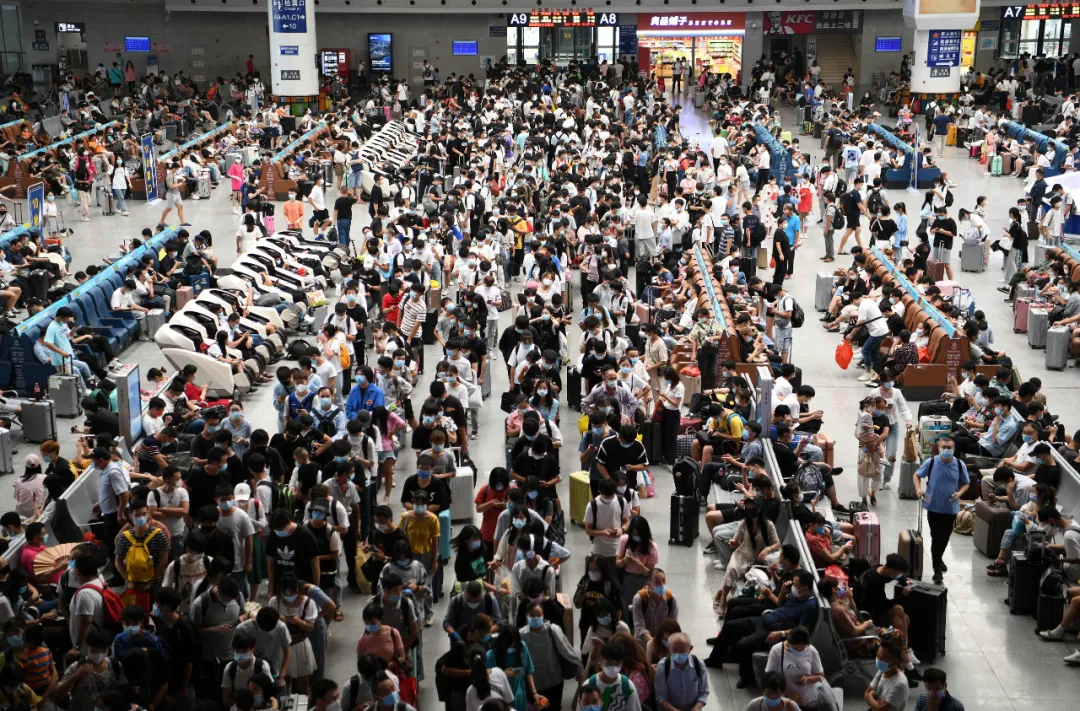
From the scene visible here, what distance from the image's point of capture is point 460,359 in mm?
14938

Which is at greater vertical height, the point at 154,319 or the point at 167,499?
the point at 167,499

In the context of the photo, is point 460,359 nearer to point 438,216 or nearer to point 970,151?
point 438,216

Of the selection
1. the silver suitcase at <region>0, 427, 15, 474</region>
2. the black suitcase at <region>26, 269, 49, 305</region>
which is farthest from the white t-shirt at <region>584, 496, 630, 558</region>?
the black suitcase at <region>26, 269, 49, 305</region>

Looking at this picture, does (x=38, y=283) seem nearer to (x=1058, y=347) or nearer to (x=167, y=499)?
(x=167, y=499)

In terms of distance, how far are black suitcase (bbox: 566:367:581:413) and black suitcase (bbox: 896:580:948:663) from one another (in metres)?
6.53

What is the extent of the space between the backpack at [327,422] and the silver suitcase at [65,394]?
5.27 metres

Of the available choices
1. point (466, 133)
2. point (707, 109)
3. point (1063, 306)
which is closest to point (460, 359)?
point (1063, 306)

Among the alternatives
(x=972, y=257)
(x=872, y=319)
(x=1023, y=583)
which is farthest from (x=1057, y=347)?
(x=1023, y=583)

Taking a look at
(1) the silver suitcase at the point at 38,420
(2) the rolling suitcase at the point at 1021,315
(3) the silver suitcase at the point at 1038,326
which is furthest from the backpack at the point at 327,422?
(2) the rolling suitcase at the point at 1021,315

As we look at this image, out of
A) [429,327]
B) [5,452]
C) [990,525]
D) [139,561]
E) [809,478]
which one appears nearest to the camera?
[139,561]

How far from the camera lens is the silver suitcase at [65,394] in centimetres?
1720

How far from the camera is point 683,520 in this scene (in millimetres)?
13039

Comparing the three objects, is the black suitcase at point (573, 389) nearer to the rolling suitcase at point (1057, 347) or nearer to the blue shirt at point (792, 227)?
the rolling suitcase at point (1057, 347)

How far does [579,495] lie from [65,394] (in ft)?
Result: 25.0
